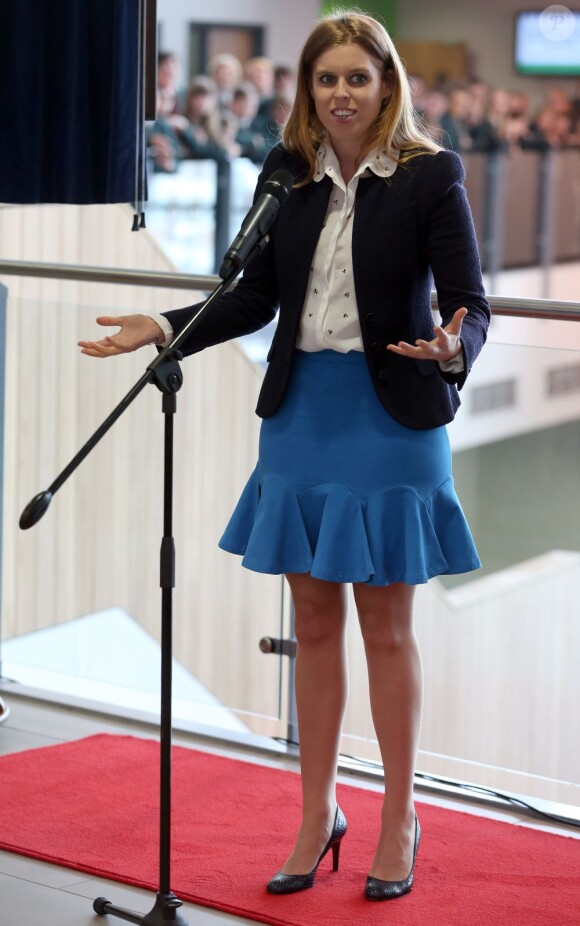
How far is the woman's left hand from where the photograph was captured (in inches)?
72.6

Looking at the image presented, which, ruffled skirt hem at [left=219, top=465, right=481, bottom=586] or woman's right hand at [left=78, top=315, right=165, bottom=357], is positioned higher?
woman's right hand at [left=78, top=315, right=165, bottom=357]

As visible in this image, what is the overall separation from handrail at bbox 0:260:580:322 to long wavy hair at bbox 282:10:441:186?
542 mm

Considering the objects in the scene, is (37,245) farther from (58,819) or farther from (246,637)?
(58,819)

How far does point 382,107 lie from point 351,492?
60 centimetres

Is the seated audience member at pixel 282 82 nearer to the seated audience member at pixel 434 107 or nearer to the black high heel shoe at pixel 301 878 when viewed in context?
the seated audience member at pixel 434 107

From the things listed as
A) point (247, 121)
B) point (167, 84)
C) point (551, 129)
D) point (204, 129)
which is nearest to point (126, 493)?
point (167, 84)

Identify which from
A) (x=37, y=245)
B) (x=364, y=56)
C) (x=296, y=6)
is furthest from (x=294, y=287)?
(x=296, y=6)

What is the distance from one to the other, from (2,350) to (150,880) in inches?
60.5

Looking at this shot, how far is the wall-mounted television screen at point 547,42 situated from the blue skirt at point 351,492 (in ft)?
42.3

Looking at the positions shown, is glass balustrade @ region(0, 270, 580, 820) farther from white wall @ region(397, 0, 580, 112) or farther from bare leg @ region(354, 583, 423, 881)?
white wall @ region(397, 0, 580, 112)

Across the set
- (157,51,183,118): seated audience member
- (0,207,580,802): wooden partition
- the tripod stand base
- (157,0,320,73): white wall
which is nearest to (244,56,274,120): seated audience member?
(157,0,320,73): white wall

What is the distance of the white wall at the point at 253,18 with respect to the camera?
12.4 metres

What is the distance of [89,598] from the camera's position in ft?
11.7

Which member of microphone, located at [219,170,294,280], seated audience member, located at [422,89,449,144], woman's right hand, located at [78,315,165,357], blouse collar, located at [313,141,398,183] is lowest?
woman's right hand, located at [78,315,165,357]
